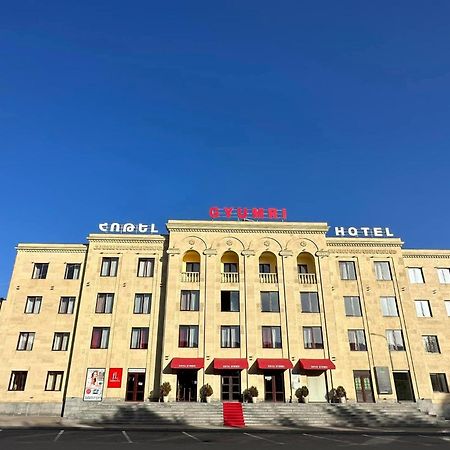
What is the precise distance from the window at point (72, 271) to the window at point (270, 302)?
2129 centimetres

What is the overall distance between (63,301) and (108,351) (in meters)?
8.01

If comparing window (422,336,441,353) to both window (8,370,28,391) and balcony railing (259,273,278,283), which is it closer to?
balcony railing (259,273,278,283)

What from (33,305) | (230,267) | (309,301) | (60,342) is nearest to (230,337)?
(230,267)

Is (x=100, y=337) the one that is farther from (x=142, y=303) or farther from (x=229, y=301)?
(x=229, y=301)

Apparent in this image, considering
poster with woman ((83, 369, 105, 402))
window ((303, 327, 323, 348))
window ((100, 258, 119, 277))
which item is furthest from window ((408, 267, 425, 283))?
poster with woman ((83, 369, 105, 402))

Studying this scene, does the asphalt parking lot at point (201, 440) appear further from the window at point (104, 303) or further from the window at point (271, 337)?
the window at point (104, 303)

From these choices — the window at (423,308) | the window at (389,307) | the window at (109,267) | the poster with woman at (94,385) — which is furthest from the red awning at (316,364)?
the window at (109,267)

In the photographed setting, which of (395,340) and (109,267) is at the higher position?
(109,267)

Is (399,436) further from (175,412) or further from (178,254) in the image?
(178,254)

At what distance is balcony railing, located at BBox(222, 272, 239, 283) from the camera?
43125 millimetres

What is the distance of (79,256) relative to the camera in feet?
148

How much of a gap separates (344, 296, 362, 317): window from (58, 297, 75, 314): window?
30.5m

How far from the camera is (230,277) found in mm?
43312

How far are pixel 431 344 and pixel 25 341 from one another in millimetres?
44051
